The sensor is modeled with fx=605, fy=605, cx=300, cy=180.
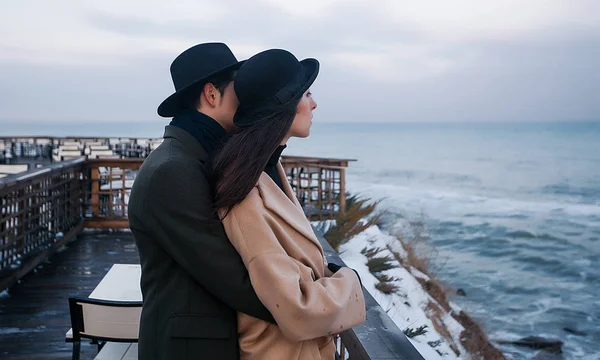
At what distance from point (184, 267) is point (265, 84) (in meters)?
0.41

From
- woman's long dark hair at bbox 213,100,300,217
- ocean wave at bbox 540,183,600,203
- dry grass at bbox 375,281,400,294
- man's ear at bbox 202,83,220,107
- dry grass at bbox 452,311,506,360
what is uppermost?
man's ear at bbox 202,83,220,107

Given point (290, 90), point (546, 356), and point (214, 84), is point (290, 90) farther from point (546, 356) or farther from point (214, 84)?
point (546, 356)

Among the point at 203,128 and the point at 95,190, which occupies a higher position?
the point at 203,128

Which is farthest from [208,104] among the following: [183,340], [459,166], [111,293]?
[459,166]

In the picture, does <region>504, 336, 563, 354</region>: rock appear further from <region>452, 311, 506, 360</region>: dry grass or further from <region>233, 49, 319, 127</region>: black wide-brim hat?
<region>233, 49, 319, 127</region>: black wide-brim hat

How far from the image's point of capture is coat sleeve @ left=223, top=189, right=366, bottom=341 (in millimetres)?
1153

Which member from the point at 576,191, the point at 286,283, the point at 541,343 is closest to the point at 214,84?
the point at 286,283

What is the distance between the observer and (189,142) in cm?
132

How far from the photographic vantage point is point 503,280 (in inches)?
465

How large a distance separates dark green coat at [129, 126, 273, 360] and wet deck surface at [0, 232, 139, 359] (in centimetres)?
242

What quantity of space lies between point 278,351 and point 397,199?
78.2 feet

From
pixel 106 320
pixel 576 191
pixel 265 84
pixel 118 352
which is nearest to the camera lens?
pixel 265 84

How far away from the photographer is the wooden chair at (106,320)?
226 cm

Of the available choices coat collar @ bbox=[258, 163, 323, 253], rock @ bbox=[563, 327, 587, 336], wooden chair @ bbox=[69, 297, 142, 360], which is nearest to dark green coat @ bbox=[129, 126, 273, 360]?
coat collar @ bbox=[258, 163, 323, 253]
